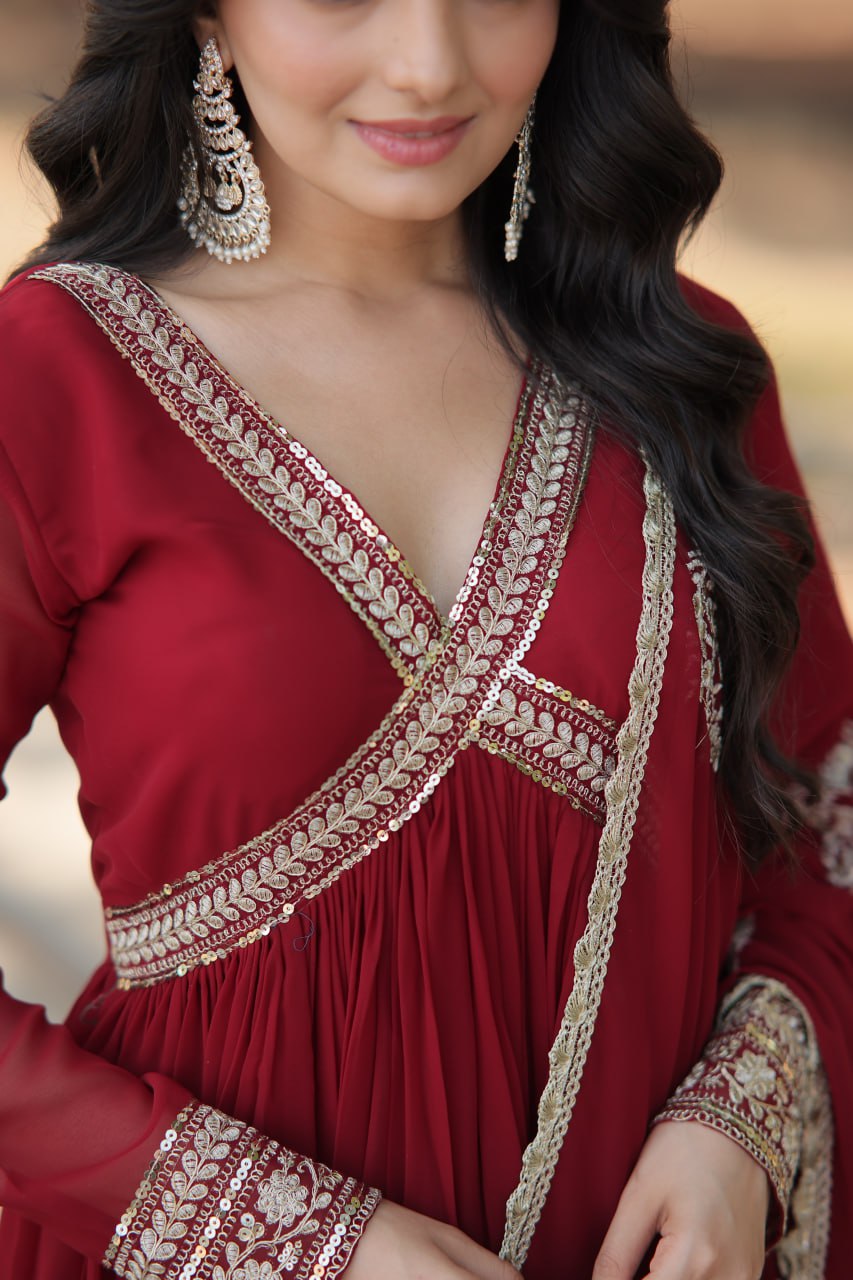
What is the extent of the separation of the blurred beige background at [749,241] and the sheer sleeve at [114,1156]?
6.83 ft

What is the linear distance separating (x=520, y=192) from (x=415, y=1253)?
87 centimetres

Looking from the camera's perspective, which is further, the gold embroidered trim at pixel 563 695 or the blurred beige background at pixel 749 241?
the blurred beige background at pixel 749 241

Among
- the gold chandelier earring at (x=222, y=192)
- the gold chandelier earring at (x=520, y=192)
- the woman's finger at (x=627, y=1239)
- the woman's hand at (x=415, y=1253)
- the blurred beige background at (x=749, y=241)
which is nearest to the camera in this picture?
the woman's hand at (x=415, y=1253)

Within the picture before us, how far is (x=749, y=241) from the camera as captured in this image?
443cm

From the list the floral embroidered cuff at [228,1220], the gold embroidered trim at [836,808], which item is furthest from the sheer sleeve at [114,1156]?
the gold embroidered trim at [836,808]

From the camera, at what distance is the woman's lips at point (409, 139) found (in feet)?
3.41

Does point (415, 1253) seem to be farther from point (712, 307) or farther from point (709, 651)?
point (712, 307)

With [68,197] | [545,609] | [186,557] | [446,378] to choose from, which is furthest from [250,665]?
[68,197]

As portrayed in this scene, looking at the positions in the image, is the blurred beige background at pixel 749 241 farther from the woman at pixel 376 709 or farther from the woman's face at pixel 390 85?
the woman's face at pixel 390 85

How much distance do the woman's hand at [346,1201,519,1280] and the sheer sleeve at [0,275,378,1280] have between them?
12mm

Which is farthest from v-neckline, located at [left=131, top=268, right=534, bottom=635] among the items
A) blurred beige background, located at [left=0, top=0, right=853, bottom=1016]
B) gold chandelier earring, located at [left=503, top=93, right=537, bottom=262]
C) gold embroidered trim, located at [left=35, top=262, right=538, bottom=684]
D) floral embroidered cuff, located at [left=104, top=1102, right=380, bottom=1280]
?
blurred beige background, located at [left=0, top=0, right=853, bottom=1016]

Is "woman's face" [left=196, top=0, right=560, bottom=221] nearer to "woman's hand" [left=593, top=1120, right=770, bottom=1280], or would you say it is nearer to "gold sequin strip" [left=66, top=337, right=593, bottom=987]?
"gold sequin strip" [left=66, top=337, right=593, bottom=987]

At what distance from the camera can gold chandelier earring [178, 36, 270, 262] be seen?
1170mm

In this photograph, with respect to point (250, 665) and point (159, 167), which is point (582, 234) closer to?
point (159, 167)
